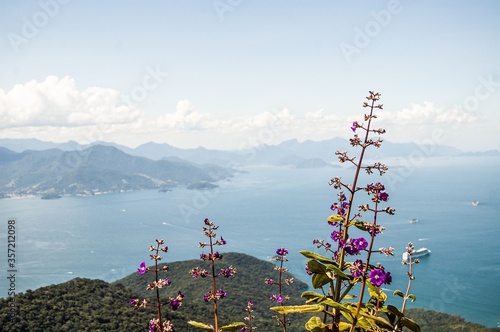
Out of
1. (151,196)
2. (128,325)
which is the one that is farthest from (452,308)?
(151,196)

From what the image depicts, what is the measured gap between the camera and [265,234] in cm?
10181

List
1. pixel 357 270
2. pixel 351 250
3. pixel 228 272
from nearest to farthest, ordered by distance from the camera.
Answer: pixel 357 270, pixel 351 250, pixel 228 272

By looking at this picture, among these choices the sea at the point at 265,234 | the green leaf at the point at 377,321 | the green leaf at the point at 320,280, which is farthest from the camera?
the sea at the point at 265,234

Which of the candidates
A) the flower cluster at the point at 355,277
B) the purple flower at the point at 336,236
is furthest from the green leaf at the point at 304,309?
the purple flower at the point at 336,236

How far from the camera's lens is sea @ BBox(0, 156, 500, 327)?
66062 millimetres

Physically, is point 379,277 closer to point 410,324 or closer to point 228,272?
point 410,324

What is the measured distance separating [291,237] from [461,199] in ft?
255

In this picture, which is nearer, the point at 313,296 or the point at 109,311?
the point at 313,296

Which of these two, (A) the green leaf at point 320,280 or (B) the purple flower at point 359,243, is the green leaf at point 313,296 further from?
(B) the purple flower at point 359,243

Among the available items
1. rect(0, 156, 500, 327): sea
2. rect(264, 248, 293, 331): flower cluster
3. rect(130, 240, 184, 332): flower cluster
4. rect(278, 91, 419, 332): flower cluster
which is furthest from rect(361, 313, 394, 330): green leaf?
rect(0, 156, 500, 327): sea

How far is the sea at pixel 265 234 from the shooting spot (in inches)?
2601

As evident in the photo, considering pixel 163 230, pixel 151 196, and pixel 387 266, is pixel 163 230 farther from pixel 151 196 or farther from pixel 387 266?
pixel 151 196

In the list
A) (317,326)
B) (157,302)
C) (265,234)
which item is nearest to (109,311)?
(157,302)

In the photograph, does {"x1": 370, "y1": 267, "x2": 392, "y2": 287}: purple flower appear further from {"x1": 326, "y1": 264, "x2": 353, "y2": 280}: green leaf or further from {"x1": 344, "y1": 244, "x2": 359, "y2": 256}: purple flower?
{"x1": 326, "y1": 264, "x2": 353, "y2": 280}: green leaf
